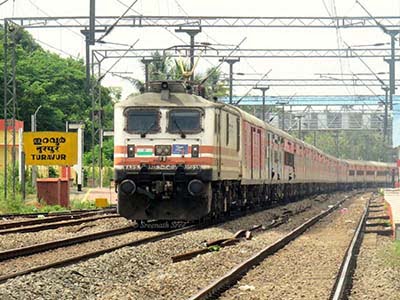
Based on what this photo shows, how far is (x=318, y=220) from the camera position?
25.6 metres

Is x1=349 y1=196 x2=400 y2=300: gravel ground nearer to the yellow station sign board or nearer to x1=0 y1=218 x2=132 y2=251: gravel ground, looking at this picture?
x1=0 y1=218 x2=132 y2=251: gravel ground

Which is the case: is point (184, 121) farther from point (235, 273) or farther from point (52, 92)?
point (52, 92)

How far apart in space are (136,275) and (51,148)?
21.4 m

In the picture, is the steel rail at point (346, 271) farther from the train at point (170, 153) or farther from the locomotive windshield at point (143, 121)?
the locomotive windshield at point (143, 121)

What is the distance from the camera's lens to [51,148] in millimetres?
33531

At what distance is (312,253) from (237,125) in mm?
8065

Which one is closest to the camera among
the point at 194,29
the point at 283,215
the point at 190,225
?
the point at 190,225

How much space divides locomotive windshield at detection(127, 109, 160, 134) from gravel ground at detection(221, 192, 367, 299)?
4102 mm

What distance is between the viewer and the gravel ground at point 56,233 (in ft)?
56.5

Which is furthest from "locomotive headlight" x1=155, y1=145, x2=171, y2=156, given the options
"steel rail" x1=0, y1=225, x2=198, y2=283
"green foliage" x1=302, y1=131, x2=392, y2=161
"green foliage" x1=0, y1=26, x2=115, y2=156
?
"green foliage" x1=302, y1=131, x2=392, y2=161

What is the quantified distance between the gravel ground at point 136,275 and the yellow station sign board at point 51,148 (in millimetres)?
16653

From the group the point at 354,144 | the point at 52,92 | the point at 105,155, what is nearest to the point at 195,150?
the point at 105,155

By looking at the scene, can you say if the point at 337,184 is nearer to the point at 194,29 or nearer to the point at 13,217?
the point at 194,29

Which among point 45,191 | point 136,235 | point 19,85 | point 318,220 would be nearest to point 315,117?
point 19,85
